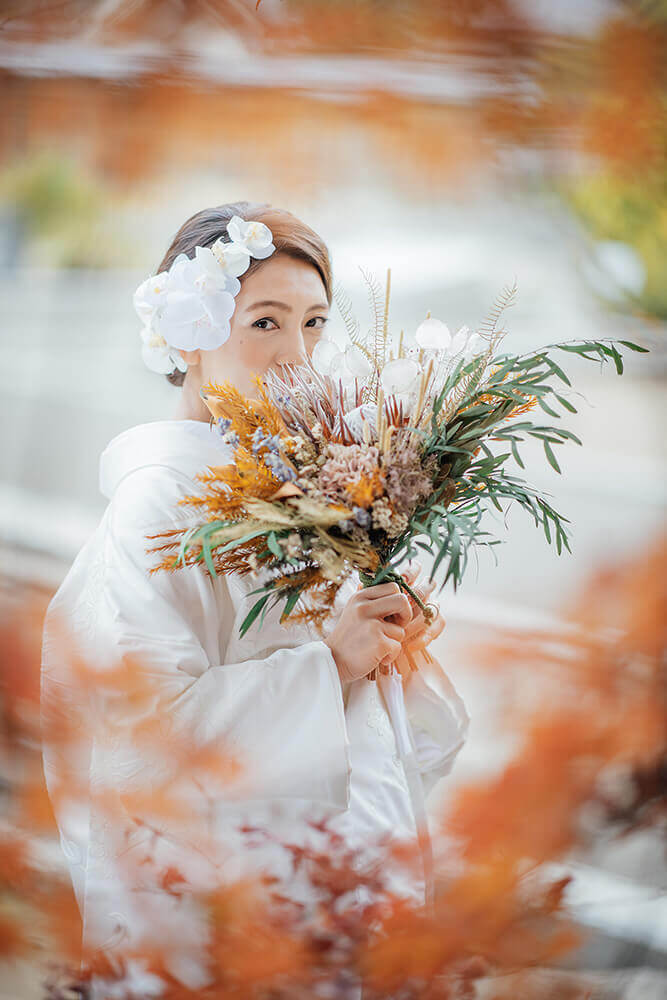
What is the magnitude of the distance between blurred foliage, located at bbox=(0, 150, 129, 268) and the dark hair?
325 mm

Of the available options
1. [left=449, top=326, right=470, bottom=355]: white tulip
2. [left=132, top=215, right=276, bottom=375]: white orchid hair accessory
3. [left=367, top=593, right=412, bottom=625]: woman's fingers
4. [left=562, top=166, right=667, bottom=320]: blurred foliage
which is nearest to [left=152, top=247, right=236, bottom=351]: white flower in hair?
[left=132, top=215, right=276, bottom=375]: white orchid hair accessory

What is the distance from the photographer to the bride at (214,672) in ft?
3.38

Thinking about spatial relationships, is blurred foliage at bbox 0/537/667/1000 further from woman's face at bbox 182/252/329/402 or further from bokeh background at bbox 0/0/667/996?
woman's face at bbox 182/252/329/402

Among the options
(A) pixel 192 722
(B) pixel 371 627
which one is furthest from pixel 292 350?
(A) pixel 192 722

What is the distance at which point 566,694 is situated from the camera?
1431 mm

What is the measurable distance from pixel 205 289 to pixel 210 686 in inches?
19.1

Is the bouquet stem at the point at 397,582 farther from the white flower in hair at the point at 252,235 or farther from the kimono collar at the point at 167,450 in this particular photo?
the white flower in hair at the point at 252,235

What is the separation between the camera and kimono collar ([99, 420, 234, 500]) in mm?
1098

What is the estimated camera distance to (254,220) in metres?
1.12

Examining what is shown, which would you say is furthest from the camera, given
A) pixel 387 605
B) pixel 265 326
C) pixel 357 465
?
pixel 265 326

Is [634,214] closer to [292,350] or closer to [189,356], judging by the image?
[292,350]

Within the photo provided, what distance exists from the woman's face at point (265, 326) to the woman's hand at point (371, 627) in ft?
1.03

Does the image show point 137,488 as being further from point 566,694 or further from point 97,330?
point 566,694


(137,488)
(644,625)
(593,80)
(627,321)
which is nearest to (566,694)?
(644,625)
